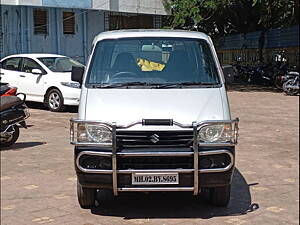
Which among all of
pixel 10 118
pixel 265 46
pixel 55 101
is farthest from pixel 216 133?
pixel 265 46

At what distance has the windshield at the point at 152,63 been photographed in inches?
231

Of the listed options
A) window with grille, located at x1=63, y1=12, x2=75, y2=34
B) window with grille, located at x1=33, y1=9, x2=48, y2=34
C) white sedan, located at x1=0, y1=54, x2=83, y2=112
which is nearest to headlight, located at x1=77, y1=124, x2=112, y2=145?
white sedan, located at x1=0, y1=54, x2=83, y2=112

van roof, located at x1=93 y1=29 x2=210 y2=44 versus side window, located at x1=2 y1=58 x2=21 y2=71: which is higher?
van roof, located at x1=93 y1=29 x2=210 y2=44

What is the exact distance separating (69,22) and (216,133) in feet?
58.5

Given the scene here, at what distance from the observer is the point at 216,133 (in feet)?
17.0

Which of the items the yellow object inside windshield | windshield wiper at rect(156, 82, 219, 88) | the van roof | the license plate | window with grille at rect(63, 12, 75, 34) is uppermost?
window with grille at rect(63, 12, 75, 34)

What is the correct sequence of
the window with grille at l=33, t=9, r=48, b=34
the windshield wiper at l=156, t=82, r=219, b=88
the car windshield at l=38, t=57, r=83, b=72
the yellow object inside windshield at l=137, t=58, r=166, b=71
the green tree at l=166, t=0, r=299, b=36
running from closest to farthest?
the windshield wiper at l=156, t=82, r=219, b=88 → the yellow object inside windshield at l=137, t=58, r=166, b=71 → the car windshield at l=38, t=57, r=83, b=72 → the green tree at l=166, t=0, r=299, b=36 → the window with grille at l=33, t=9, r=48, b=34

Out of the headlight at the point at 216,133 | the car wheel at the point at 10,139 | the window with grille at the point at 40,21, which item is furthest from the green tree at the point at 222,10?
the headlight at the point at 216,133

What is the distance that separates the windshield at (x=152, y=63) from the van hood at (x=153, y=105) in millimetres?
254

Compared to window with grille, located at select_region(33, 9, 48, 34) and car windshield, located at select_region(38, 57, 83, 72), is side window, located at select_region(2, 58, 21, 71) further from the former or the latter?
window with grille, located at select_region(33, 9, 48, 34)

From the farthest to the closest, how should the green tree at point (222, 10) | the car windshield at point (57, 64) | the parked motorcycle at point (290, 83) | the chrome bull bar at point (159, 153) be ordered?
the green tree at point (222, 10) < the parked motorcycle at point (290, 83) < the car windshield at point (57, 64) < the chrome bull bar at point (159, 153)

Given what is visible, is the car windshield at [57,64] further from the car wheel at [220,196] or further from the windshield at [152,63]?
the car wheel at [220,196]

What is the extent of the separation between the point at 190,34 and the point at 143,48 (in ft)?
2.16

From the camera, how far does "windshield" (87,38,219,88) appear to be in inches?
231
